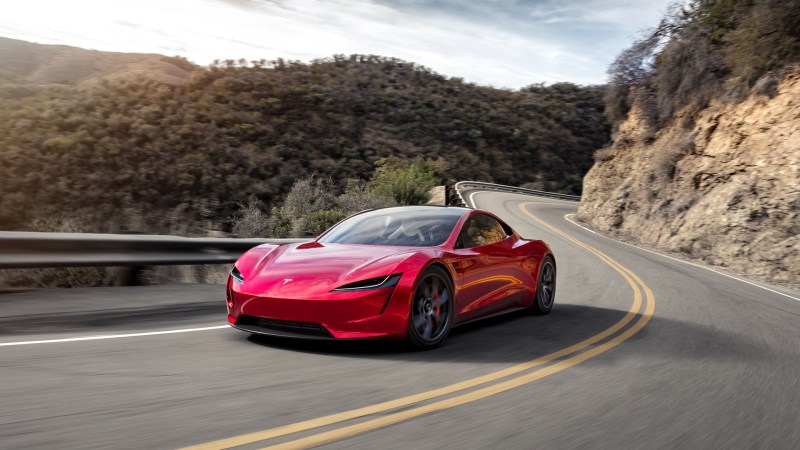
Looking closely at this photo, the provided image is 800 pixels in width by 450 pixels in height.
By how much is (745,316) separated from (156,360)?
840cm

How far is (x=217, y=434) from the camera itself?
375 cm

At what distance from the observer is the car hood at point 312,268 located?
240 inches

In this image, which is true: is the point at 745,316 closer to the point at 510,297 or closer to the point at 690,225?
the point at 510,297

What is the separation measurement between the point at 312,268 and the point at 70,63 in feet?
269

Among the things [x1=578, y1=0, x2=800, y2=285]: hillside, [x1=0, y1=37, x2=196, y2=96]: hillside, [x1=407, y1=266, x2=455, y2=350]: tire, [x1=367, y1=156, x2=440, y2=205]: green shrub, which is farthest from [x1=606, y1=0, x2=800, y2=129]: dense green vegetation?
[x1=0, y1=37, x2=196, y2=96]: hillside

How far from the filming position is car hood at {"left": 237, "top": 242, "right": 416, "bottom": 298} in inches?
240

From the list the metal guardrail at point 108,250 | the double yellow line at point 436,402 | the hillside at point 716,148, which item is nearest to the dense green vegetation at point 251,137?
the metal guardrail at point 108,250

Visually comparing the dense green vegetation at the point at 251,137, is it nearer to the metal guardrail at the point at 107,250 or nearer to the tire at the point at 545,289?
the metal guardrail at the point at 107,250

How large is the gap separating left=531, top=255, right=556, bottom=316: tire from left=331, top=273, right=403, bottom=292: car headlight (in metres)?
3.34

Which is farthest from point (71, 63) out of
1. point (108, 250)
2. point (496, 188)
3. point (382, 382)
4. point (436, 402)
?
point (436, 402)

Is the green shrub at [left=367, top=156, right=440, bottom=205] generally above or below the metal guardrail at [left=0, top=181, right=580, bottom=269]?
below

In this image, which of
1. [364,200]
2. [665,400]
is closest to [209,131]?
[364,200]

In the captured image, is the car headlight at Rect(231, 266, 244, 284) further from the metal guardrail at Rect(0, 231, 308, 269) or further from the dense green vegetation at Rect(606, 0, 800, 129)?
the dense green vegetation at Rect(606, 0, 800, 129)

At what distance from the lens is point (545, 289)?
9.48 meters
